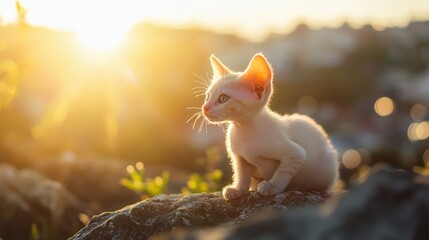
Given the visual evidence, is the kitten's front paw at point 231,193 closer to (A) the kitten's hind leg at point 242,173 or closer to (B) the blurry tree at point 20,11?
(A) the kitten's hind leg at point 242,173

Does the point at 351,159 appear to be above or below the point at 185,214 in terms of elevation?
above

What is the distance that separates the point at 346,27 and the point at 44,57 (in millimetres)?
17368

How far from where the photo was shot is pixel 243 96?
446 cm

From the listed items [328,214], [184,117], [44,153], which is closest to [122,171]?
[44,153]

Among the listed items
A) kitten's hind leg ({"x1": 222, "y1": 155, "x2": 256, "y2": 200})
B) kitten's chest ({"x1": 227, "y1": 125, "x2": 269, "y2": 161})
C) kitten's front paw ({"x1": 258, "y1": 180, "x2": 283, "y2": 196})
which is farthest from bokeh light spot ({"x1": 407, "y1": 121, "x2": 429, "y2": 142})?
kitten's front paw ({"x1": 258, "y1": 180, "x2": 283, "y2": 196})

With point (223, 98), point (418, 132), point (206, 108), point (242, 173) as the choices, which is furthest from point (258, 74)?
point (418, 132)

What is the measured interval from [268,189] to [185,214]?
0.67 meters

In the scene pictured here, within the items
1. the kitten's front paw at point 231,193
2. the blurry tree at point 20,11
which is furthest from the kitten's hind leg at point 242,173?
the blurry tree at point 20,11

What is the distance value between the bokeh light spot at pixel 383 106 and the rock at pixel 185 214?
21.9m

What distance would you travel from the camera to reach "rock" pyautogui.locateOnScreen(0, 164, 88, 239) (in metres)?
7.37

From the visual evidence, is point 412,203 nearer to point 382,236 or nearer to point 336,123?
point 382,236

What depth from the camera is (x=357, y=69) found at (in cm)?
2941

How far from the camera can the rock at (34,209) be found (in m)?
7.37

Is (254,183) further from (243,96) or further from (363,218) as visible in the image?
(363,218)
